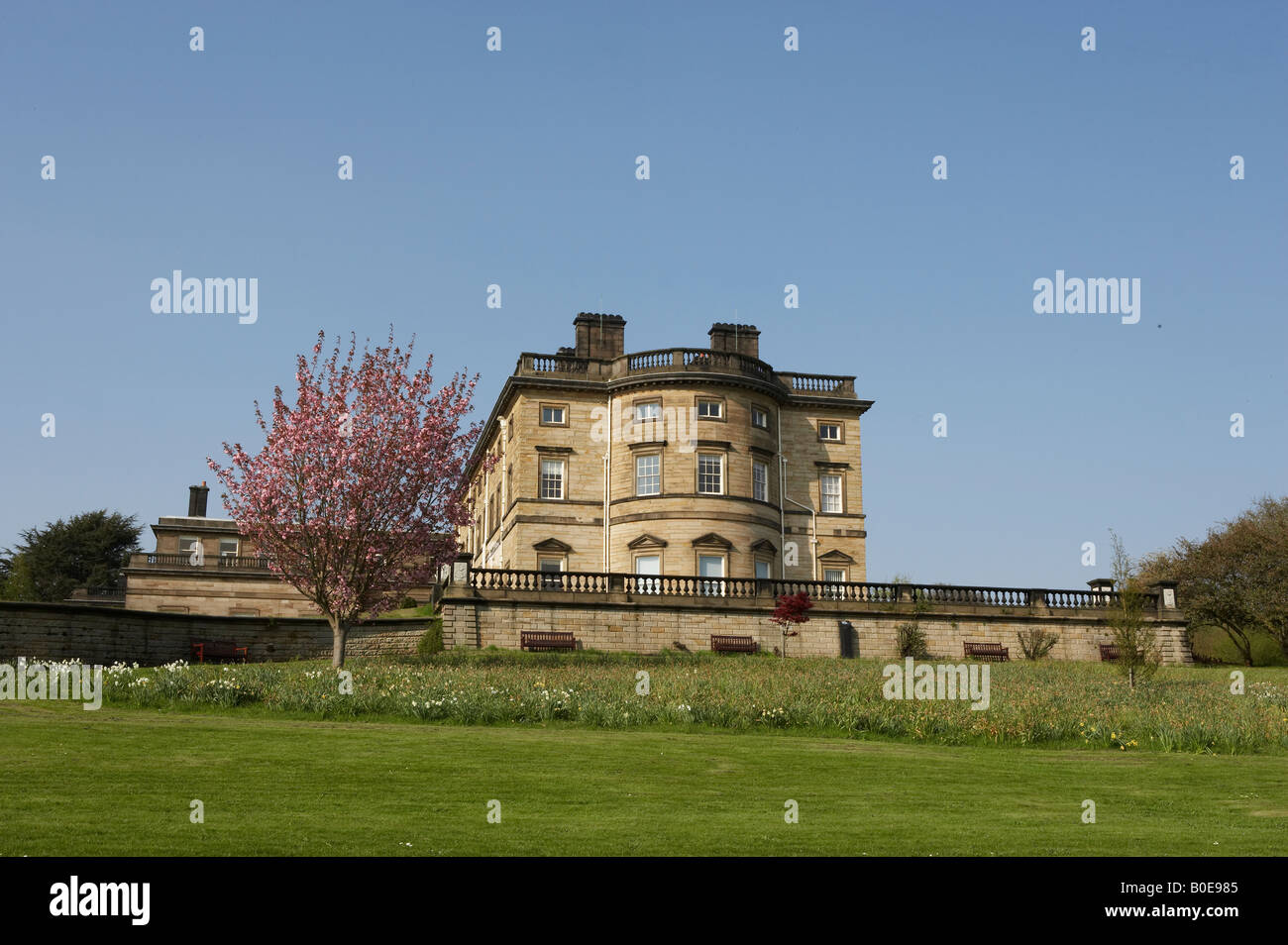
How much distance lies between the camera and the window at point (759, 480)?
171 feet

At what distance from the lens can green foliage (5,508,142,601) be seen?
7894 cm

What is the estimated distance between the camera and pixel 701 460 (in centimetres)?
5088

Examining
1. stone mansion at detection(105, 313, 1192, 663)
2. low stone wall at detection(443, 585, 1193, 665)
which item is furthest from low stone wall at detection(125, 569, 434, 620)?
low stone wall at detection(443, 585, 1193, 665)

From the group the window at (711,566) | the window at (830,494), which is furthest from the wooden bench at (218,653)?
the window at (830,494)

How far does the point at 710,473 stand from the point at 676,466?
168 cm

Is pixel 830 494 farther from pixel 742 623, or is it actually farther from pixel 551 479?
pixel 742 623

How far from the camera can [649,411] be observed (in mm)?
51844

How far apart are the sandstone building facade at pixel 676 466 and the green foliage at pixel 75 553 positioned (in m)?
40.5

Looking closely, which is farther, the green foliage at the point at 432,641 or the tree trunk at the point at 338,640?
the green foliage at the point at 432,641

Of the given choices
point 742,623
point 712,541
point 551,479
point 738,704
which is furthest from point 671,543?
point 738,704

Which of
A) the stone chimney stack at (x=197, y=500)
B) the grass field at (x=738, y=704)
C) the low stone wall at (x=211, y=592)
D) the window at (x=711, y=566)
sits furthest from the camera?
the stone chimney stack at (x=197, y=500)

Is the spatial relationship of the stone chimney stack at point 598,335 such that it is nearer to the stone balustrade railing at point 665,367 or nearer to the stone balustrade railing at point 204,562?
the stone balustrade railing at point 665,367
